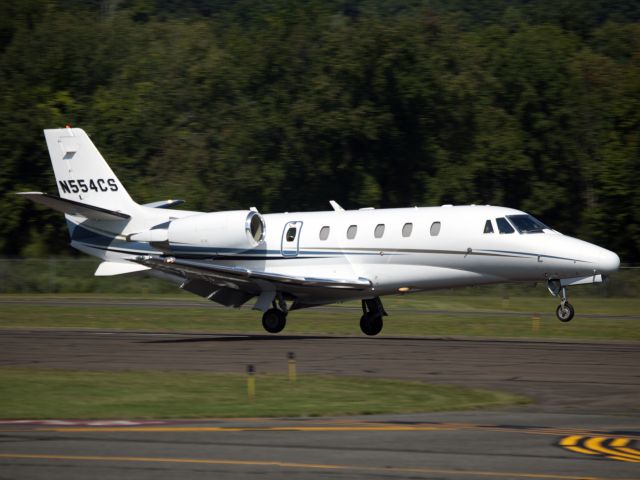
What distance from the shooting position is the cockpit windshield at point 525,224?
2682 centimetres

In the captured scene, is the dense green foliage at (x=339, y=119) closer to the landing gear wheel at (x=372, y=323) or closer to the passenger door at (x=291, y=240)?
the landing gear wheel at (x=372, y=323)

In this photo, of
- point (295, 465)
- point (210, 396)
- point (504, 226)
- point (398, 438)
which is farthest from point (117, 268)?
point (295, 465)

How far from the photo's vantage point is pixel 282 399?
55.6 ft

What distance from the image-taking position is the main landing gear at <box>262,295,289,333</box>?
2927 centimetres

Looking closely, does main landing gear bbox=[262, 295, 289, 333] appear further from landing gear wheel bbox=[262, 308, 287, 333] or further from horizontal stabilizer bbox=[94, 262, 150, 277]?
horizontal stabilizer bbox=[94, 262, 150, 277]

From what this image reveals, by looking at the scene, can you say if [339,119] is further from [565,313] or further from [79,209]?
[565,313]

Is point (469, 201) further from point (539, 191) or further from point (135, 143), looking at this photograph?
point (135, 143)

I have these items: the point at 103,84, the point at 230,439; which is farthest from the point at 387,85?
the point at 230,439

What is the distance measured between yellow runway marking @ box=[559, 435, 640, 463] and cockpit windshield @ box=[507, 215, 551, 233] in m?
13.8

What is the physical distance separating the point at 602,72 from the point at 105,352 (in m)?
45.8

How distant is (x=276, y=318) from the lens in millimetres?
29266

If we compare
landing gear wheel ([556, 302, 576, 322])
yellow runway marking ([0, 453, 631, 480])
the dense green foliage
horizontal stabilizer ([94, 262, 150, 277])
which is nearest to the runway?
yellow runway marking ([0, 453, 631, 480])

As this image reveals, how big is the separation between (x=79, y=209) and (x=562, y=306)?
42.1 feet

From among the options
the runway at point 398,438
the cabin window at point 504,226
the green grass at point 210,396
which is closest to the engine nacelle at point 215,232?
the cabin window at point 504,226
